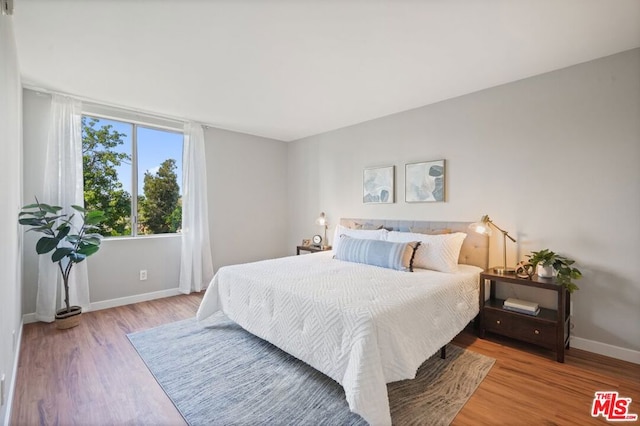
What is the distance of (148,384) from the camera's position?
2.05 m

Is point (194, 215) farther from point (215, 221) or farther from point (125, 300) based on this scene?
point (125, 300)

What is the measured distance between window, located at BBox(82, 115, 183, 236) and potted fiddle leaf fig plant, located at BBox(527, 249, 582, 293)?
4.32 metres

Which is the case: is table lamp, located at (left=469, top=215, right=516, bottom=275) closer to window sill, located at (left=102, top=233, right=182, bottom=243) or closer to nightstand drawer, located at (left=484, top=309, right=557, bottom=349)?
nightstand drawer, located at (left=484, top=309, right=557, bottom=349)

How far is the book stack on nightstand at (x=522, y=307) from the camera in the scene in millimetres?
2493

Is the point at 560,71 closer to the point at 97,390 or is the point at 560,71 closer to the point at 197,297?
the point at 97,390

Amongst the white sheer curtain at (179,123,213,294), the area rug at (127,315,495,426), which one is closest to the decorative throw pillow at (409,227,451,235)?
the area rug at (127,315,495,426)

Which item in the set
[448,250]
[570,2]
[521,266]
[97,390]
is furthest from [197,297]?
[570,2]

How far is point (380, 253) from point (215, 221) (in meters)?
2.75

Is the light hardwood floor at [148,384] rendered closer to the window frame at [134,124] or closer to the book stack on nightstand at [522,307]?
the book stack on nightstand at [522,307]

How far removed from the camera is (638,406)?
1.81m

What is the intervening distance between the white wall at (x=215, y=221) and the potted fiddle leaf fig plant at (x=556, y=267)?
153 inches

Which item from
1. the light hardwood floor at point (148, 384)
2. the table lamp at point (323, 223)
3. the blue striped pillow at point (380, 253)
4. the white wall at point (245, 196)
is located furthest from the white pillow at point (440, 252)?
the white wall at point (245, 196)

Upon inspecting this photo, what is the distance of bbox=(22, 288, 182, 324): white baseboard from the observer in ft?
10.2

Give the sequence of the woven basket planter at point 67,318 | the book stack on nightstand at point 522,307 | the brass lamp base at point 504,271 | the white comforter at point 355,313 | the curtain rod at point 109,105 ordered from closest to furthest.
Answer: the white comforter at point 355,313
the book stack on nightstand at point 522,307
the brass lamp base at point 504,271
the woven basket planter at point 67,318
the curtain rod at point 109,105
